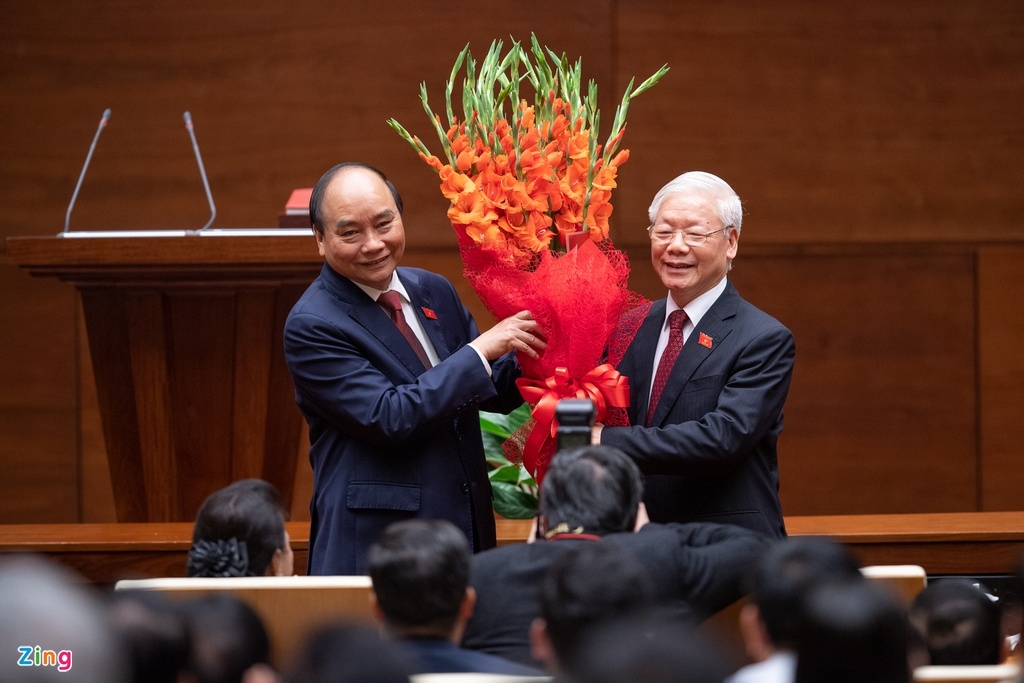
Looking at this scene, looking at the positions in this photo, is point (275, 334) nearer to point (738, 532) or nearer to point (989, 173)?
point (738, 532)

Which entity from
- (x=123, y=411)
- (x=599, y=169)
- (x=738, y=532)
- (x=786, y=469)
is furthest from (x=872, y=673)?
(x=786, y=469)

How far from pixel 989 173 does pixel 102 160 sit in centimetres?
364

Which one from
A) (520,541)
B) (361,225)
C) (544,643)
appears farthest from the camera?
(520,541)

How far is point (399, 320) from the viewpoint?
2670 mm

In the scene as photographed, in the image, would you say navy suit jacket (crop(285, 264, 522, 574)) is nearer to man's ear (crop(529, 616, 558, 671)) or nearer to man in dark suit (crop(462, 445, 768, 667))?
man in dark suit (crop(462, 445, 768, 667))

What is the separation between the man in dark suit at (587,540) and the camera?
1.84 meters

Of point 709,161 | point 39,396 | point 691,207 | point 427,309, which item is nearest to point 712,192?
point 691,207

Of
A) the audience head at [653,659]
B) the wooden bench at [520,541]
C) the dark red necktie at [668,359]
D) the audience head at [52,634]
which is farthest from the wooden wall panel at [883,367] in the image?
the audience head at [52,634]

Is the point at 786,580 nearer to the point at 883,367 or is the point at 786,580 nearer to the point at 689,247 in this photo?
the point at 689,247

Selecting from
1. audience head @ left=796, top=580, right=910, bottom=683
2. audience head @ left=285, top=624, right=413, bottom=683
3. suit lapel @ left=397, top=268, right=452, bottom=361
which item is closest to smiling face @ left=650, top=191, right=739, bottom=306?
suit lapel @ left=397, top=268, right=452, bottom=361

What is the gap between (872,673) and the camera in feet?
4.25

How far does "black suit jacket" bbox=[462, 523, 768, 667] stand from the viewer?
1837 millimetres

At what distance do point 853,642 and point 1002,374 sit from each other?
4.04 m

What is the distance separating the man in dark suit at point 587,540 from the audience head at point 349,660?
1.74ft
